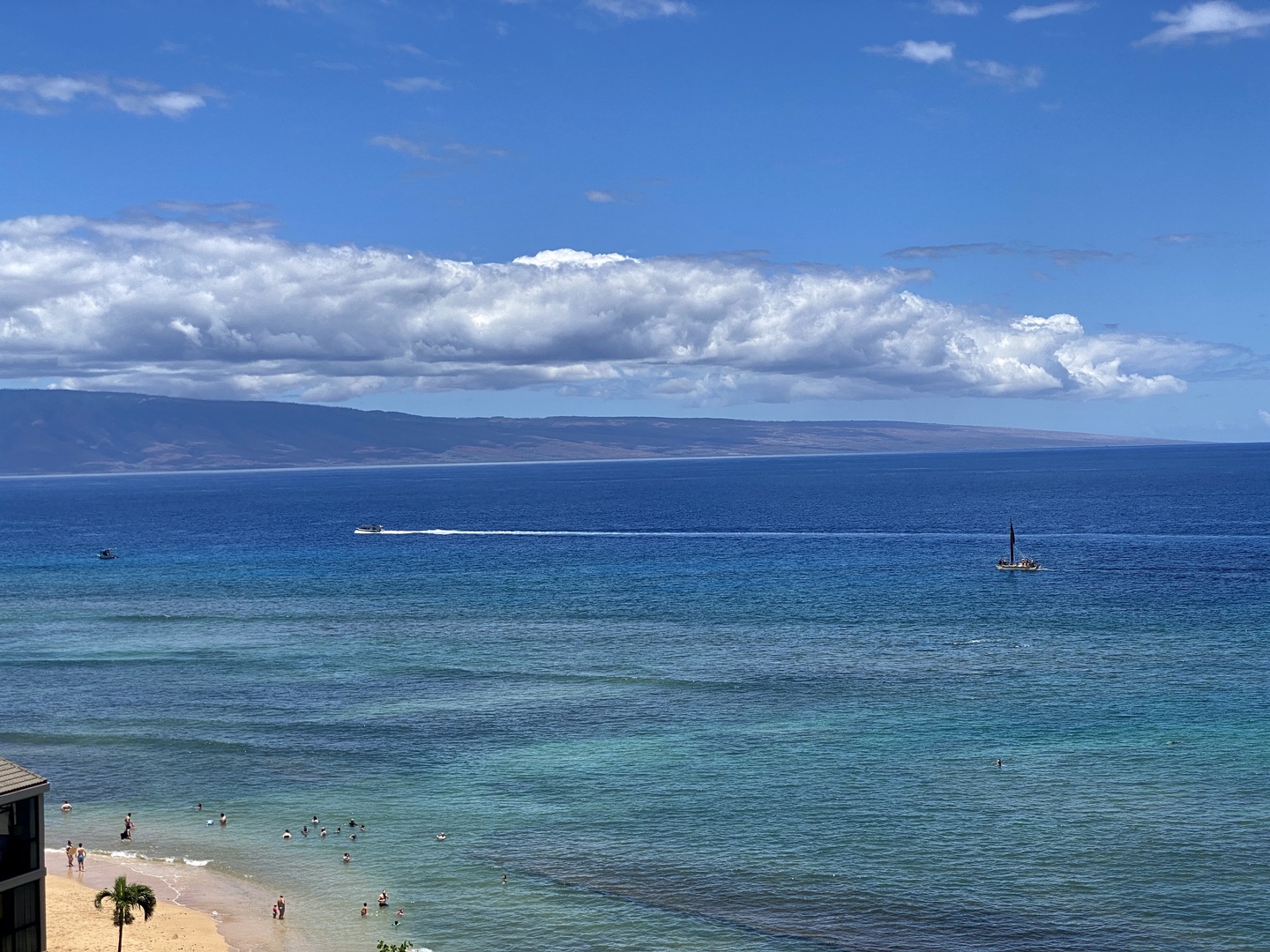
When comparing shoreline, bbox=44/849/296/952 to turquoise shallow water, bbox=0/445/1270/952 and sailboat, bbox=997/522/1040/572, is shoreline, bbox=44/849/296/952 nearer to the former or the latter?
turquoise shallow water, bbox=0/445/1270/952

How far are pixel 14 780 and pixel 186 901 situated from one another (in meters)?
21.5

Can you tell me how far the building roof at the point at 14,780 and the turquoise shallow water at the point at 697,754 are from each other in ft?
59.7

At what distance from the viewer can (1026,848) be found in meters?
56.9

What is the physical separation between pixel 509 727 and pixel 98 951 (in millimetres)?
32052

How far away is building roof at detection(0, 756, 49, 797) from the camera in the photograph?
3538 centimetres

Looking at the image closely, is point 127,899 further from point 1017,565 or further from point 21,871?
point 1017,565

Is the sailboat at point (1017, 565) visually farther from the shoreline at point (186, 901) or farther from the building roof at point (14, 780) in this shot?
the building roof at point (14, 780)

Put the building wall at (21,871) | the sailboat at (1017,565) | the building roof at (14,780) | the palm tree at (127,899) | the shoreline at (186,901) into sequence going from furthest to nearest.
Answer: the sailboat at (1017,565), the shoreline at (186,901), the palm tree at (127,899), the building wall at (21,871), the building roof at (14,780)

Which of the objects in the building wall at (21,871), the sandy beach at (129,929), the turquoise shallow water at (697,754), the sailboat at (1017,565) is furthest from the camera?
the sailboat at (1017,565)

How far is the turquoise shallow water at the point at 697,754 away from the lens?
52.5 m

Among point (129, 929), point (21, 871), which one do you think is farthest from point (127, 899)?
point (21, 871)

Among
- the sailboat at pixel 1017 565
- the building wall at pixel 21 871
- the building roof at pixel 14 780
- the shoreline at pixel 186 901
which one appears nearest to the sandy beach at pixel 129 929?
the shoreline at pixel 186 901

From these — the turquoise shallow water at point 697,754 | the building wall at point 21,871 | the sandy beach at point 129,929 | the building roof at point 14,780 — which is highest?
the building roof at point 14,780

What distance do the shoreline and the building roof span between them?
1667cm
